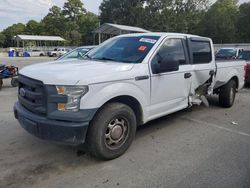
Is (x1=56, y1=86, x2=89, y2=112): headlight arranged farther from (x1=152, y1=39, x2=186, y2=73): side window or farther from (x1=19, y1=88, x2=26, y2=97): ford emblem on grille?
(x1=152, y1=39, x2=186, y2=73): side window

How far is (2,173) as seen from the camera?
336 cm

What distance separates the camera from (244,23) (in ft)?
145

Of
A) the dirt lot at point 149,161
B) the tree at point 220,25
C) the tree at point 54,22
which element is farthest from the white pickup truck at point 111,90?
the tree at point 54,22

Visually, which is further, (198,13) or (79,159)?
(198,13)

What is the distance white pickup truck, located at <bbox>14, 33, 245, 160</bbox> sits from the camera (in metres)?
3.23

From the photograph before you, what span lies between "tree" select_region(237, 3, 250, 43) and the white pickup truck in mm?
44836

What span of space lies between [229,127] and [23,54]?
164 ft

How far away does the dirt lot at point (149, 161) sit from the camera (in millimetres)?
3191

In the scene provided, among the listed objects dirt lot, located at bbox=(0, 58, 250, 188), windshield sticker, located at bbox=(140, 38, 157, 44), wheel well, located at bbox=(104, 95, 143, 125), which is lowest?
dirt lot, located at bbox=(0, 58, 250, 188)

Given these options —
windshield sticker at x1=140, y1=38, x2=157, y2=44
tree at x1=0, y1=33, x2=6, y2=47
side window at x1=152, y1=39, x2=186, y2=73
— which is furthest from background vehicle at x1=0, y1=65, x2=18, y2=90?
tree at x1=0, y1=33, x2=6, y2=47

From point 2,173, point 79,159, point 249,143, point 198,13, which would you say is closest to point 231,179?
point 249,143

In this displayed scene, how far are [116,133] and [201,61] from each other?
2.84 meters

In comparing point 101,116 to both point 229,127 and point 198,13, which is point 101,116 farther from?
point 198,13

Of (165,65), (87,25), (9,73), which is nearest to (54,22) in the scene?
(87,25)
